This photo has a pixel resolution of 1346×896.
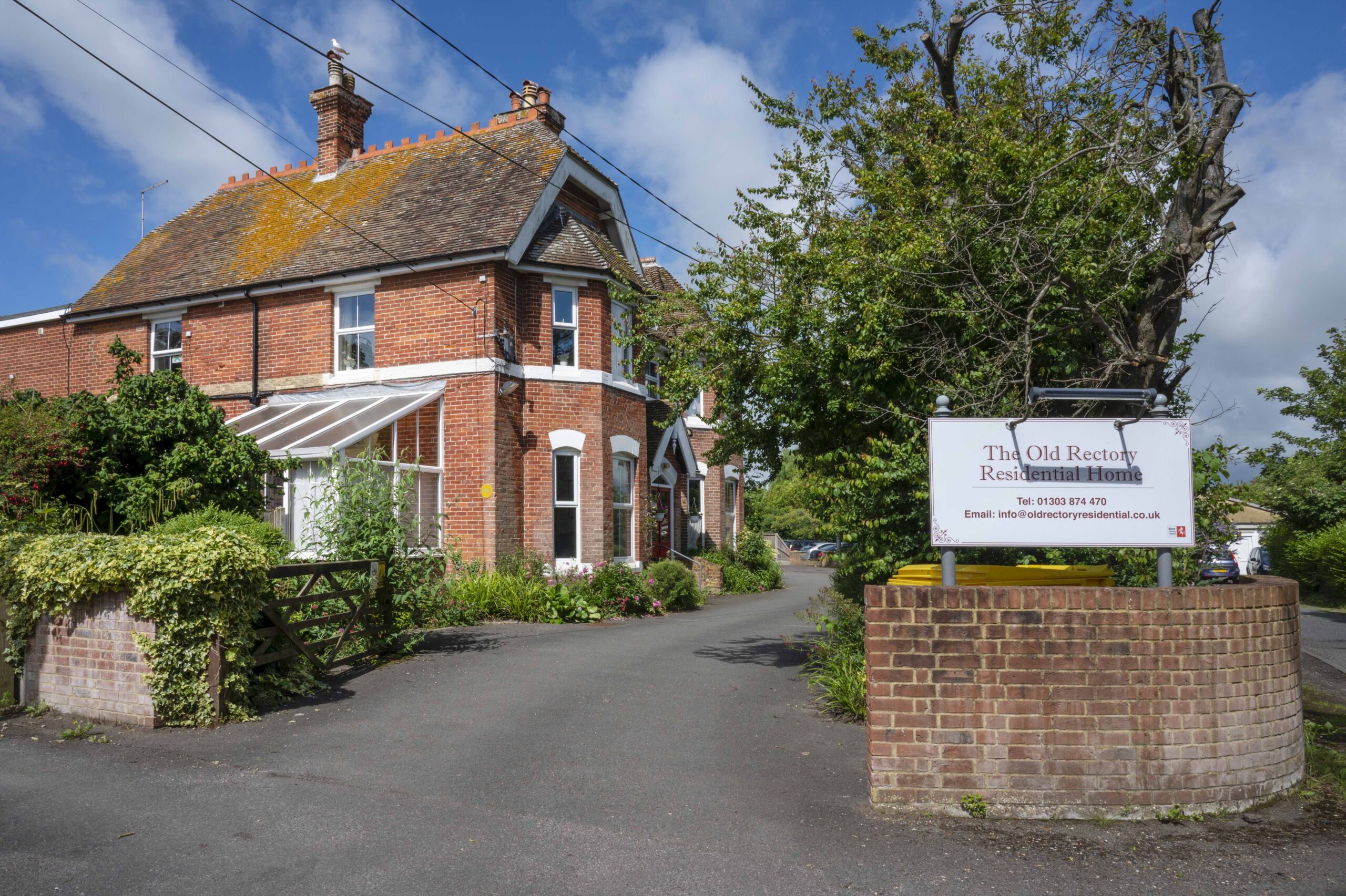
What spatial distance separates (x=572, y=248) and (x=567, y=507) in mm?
4773

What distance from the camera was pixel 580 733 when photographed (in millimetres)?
7383

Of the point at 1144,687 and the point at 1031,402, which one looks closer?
the point at 1144,687

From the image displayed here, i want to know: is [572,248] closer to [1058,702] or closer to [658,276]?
[658,276]

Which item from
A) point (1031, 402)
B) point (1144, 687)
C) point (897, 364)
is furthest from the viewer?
point (897, 364)

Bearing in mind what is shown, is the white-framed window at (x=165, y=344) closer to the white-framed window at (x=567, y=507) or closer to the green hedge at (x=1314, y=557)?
the white-framed window at (x=567, y=507)

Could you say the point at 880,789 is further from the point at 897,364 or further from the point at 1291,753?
the point at 897,364

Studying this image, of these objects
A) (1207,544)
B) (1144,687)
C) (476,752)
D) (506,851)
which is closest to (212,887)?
(506,851)

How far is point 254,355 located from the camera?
17.8 meters

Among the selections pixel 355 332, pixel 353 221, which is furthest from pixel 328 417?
pixel 353 221

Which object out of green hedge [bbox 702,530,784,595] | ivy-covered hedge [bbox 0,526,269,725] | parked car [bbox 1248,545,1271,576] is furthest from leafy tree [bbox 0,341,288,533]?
parked car [bbox 1248,545,1271,576]

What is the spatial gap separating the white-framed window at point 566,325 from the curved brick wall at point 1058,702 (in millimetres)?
12059

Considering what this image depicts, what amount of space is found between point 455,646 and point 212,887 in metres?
7.08

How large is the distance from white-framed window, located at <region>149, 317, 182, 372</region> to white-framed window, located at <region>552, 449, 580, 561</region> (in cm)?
848

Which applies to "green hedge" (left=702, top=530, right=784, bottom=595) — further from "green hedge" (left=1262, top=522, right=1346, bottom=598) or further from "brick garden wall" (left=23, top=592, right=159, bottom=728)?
"brick garden wall" (left=23, top=592, right=159, bottom=728)
